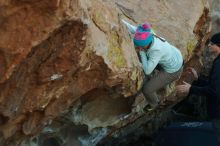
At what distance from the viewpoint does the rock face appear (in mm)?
4141

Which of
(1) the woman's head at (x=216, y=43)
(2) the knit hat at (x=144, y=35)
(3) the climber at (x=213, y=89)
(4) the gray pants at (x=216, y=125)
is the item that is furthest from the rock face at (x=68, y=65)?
(4) the gray pants at (x=216, y=125)

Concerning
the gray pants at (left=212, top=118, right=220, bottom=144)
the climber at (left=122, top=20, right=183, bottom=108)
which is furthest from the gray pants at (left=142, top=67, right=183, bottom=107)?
the gray pants at (left=212, top=118, right=220, bottom=144)

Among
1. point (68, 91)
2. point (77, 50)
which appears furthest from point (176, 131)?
point (77, 50)

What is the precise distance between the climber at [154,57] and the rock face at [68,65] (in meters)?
0.12

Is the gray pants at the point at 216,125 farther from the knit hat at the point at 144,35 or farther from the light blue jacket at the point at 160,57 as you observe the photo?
the knit hat at the point at 144,35

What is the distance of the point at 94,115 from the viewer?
19.4 ft

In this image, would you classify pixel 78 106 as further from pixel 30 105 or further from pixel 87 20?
pixel 87 20

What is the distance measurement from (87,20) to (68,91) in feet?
2.79

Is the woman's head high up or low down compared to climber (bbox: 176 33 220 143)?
up

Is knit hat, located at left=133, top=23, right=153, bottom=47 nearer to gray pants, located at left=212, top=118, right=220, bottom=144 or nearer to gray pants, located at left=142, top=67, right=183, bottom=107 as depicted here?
gray pants, located at left=142, top=67, right=183, bottom=107

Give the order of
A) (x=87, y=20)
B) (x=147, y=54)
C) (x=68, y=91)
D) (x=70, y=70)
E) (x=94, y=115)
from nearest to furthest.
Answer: (x=87, y=20)
(x=70, y=70)
(x=68, y=91)
(x=147, y=54)
(x=94, y=115)

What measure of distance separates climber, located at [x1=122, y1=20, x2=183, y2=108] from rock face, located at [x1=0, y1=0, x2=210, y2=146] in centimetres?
12

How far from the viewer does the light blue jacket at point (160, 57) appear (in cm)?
527

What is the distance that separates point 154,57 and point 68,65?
101 centimetres
